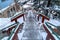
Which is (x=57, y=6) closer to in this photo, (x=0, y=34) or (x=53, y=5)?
(x=53, y=5)

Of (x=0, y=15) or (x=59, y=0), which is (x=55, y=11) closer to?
(x=59, y=0)

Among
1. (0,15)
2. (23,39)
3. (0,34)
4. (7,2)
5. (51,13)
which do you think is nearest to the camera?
(23,39)

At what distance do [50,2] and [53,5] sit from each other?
1.58 feet

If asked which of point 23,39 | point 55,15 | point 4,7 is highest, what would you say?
point 23,39

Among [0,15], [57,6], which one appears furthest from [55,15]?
[0,15]

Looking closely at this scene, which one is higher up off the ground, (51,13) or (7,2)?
(7,2)

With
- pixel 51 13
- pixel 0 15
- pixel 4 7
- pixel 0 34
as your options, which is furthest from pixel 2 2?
pixel 0 34

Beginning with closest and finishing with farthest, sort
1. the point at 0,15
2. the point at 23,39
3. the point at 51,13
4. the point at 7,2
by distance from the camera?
the point at 23,39 < the point at 0,15 < the point at 51,13 < the point at 7,2

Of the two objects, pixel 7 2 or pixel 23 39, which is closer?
pixel 23 39

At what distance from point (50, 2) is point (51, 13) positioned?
1.47 m

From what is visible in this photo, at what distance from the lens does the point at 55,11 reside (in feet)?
28.9

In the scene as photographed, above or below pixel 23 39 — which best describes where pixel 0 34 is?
below

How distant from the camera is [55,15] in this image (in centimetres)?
880

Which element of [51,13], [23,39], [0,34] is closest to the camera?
[23,39]
